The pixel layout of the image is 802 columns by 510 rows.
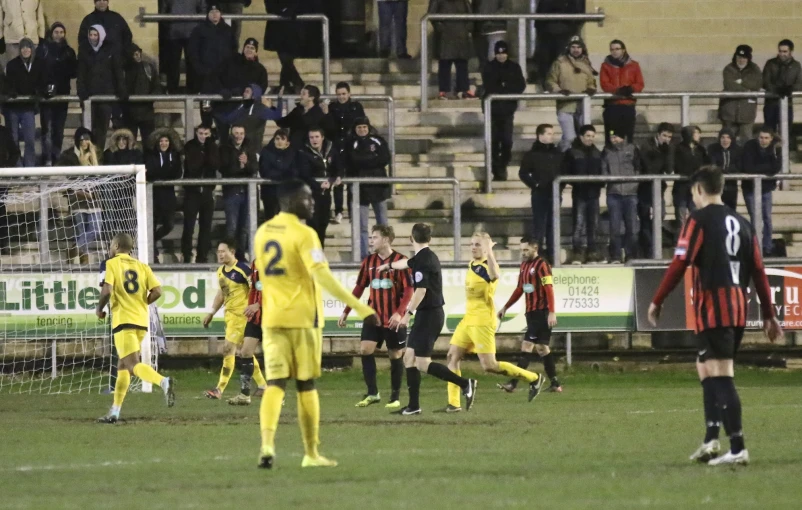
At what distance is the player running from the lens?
18109 millimetres

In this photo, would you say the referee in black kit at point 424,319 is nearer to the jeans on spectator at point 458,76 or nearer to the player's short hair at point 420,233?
the player's short hair at point 420,233

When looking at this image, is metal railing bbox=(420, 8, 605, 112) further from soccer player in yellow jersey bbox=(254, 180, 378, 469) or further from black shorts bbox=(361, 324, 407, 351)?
soccer player in yellow jersey bbox=(254, 180, 378, 469)

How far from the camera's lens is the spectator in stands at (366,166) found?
20.6 meters

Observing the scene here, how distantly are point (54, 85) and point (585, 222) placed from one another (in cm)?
823

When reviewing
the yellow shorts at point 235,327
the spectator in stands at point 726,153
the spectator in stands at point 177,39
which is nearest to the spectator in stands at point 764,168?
the spectator in stands at point 726,153

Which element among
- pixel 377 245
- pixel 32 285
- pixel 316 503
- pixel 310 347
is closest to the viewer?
pixel 316 503

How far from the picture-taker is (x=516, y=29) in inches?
1009

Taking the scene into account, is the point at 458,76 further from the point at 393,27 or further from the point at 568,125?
the point at 568,125

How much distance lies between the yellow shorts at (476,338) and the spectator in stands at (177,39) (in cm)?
858

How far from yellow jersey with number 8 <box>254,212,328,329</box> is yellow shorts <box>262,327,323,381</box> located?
0.06 m

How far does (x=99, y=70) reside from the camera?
21625 mm

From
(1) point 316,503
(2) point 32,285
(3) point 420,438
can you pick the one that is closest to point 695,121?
(2) point 32,285

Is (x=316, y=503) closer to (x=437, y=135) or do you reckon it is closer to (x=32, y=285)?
(x=32, y=285)

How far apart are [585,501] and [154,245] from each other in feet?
43.7
